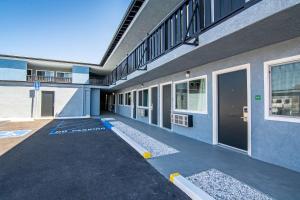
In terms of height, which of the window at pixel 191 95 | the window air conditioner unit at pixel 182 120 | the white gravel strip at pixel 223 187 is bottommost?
the white gravel strip at pixel 223 187

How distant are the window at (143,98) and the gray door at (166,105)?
2.23 meters

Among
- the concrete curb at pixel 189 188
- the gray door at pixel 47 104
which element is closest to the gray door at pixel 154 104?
the concrete curb at pixel 189 188

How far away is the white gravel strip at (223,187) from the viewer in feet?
7.41

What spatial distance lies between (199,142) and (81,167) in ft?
12.5

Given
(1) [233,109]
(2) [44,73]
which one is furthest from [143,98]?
(2) [44,73]

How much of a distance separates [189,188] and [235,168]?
1.45 metres

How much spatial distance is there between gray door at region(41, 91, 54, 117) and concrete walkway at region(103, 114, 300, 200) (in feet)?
44.0

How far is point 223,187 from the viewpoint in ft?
8.20

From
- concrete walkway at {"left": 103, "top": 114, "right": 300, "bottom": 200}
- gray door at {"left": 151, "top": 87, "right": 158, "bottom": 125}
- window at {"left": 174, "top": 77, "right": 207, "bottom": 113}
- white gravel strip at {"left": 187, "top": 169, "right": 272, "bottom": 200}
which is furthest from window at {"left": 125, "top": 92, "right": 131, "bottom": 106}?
white gravel strip at {"left": 187, "top": 169, "right": 272, "bottom": 200}

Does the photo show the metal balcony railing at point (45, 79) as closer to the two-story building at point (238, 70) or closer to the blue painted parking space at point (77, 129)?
the blue painted parking space at point (77, 129)

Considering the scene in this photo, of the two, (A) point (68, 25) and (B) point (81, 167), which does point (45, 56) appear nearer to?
(A) point (68, 25)

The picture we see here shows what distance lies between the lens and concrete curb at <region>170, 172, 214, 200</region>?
221 cm

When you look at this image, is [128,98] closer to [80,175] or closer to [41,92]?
[41,92]

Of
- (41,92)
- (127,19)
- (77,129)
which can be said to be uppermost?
(127,19)
